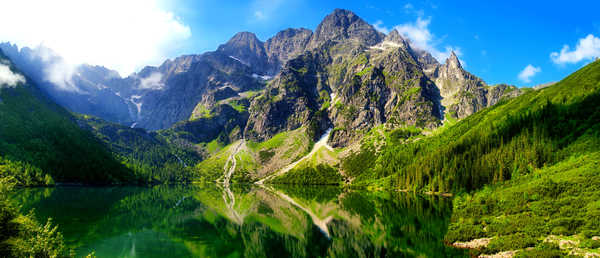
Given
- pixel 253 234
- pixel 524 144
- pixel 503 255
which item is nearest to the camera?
pixel 503 255

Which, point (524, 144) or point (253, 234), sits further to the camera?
→ point (524, 144)

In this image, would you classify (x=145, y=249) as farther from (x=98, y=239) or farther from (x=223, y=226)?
(x=223, y=226)

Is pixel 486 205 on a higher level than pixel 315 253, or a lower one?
higher

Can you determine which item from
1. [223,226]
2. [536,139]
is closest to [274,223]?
[223,226]

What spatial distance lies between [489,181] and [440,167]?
30217 mm

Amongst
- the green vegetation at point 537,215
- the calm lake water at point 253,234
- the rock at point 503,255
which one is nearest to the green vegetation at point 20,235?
the calm lake water at point 253,234

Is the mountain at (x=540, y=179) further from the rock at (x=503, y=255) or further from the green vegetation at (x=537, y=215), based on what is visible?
the rock at (x=503, y=255)

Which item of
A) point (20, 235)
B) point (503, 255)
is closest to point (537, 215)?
point (503, 255)

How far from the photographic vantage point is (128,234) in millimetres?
53094

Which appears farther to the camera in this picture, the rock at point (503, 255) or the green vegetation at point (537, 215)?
the green vegetation at point (537, 215)

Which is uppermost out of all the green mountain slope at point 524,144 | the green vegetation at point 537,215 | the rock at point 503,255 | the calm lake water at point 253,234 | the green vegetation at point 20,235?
the green mountain slope at point 524,144

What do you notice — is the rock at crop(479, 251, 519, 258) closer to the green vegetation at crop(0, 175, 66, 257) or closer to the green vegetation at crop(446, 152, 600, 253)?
the green vegetation at crop(446, 152, 600, 253)

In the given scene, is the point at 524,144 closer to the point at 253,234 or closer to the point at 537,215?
the point at 537,215

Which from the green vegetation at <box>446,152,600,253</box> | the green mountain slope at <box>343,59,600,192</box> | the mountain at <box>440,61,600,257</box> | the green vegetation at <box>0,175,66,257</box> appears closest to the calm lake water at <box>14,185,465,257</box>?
the green vegetation at <box>446,152,600,253</box>
